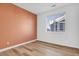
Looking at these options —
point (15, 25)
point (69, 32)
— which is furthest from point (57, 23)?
point (15, 25)

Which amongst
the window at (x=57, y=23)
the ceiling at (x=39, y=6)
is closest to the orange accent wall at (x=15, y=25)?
the ceiling at (x=39, y=6)

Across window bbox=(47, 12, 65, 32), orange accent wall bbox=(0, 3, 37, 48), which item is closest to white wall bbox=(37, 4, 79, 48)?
window bbox=(47, 12, 65, 32)

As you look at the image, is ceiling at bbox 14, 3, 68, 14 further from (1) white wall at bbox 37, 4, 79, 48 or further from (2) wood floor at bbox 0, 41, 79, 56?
(2) wood floor at bbox 0, 41, 79, 56

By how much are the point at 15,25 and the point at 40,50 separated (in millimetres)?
612

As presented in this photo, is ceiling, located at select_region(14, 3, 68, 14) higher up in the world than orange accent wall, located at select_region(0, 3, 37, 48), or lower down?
higher up

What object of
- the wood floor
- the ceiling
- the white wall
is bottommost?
the wood floor

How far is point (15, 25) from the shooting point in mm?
1535

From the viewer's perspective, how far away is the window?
60.6 inches

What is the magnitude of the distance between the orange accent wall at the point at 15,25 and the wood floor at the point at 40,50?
0.12m

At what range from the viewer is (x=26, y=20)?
1.63 metres

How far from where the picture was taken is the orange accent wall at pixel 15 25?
148 cm

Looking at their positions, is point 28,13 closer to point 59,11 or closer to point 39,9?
point 39,9

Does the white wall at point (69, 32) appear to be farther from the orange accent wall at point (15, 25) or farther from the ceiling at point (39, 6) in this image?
the orange accent wall at point (15, 25)

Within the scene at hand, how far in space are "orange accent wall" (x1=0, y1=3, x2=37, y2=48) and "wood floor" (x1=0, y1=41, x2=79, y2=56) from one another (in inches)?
4.5
